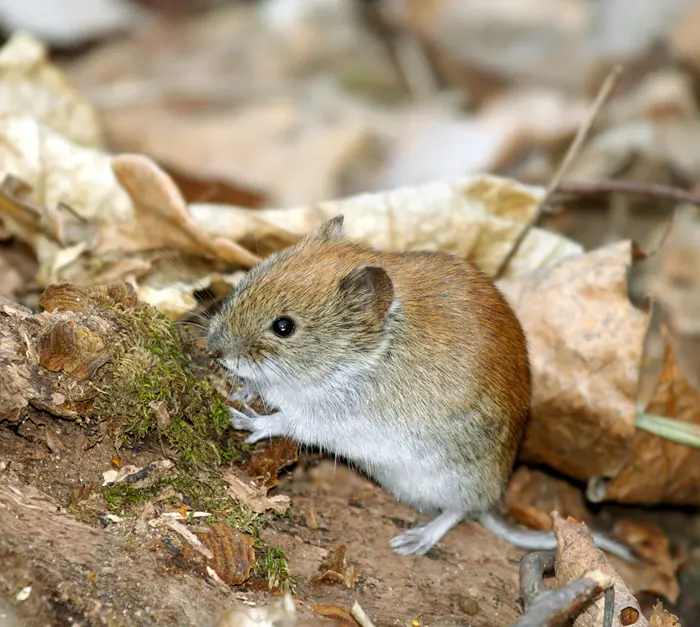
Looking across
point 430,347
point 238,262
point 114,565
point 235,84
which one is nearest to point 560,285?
point 430,347

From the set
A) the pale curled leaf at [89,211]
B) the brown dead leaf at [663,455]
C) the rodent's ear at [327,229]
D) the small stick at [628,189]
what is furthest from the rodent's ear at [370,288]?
the small stick at [628,189]

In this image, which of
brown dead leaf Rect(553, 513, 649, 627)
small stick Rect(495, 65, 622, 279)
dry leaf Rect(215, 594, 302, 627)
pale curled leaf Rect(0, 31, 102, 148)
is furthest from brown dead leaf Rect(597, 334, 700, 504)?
pale curled leaf Rect(0, 31, 102, 148)

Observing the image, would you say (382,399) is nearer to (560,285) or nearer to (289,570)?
(289,570)

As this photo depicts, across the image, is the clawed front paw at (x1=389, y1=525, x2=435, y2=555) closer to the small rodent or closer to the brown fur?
the small rodent

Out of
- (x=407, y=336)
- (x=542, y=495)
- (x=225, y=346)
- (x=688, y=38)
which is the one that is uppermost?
(x=225, y=346)

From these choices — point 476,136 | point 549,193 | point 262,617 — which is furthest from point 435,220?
point 476,136

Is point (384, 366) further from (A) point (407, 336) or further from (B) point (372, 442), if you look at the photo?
(B) point (372, 442)
